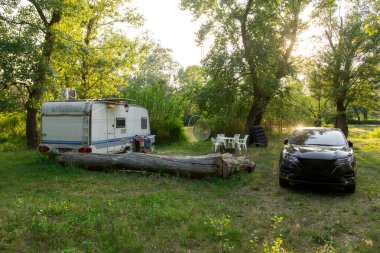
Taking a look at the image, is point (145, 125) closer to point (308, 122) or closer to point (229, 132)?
point (229, 132)

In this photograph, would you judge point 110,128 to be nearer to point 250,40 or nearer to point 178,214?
point 178,214

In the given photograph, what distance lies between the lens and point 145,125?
16.0 m

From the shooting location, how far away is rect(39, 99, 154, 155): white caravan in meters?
10.9

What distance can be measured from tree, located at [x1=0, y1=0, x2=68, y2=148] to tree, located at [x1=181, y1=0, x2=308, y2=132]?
7.99 m

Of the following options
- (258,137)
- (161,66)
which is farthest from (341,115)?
(161,66)

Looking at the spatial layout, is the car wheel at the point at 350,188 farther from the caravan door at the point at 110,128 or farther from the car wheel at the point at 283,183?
the caravan door at the point at 110,128

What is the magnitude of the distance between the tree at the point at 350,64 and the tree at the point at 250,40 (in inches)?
122

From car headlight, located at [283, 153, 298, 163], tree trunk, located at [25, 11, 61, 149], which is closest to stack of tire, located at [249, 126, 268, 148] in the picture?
car headlight, located at [283, 153, 298, 163]

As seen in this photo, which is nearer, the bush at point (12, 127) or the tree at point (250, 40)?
the tree at point (250, 40)

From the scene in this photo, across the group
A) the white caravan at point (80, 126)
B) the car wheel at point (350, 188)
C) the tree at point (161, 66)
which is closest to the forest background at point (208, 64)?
the white caravan at point (80, 126)

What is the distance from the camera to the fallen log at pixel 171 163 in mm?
8992

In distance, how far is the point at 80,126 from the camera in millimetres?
10859

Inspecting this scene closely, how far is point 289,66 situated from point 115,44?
35.5 feet

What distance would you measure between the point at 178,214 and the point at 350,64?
18.6 m
